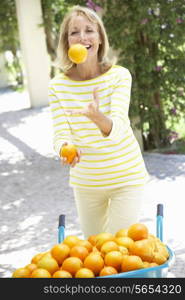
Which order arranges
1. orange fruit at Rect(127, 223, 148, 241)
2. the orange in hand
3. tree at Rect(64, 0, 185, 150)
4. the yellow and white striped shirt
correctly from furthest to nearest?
1. tree at Rect(64, 0, 185, 150)
2. the yellow and white striped shirt
3. the orange in hand
4. orange fruit at Rect(127, 223, 148, 241)

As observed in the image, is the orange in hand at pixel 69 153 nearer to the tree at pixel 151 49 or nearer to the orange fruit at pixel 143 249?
the orange fruit at pixel 143 249

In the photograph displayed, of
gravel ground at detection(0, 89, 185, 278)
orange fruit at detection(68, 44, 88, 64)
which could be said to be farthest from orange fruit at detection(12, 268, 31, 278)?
gravel ground at detection(0, 89, 185, 278)

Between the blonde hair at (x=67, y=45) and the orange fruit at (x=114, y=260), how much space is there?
1171 mm

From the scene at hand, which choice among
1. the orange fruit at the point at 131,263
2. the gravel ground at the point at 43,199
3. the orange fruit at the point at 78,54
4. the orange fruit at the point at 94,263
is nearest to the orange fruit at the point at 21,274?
the orange fruit at the point at 94,263

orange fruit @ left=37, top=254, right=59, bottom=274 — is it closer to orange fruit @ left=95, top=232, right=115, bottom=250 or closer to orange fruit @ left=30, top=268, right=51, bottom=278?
orange fruit @ left=30, top=268, right=51, bottom=278

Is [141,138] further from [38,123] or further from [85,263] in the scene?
[85,263]

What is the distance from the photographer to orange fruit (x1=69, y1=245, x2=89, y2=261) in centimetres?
249

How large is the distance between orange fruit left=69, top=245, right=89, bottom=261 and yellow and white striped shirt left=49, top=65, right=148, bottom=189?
663 mm

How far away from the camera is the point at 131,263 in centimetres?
235

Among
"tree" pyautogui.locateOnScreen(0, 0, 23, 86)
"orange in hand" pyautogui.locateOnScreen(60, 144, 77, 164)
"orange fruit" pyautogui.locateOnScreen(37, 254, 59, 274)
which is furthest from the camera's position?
"tree" pyautogui.locateOnScreen(0, 0, 23, 86)

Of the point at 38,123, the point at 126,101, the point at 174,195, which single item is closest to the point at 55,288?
the point at 126,101

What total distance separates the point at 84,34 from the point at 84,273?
52.6 inches

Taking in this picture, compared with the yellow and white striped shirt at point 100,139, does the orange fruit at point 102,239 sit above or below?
below

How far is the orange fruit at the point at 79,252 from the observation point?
2.49 meters
